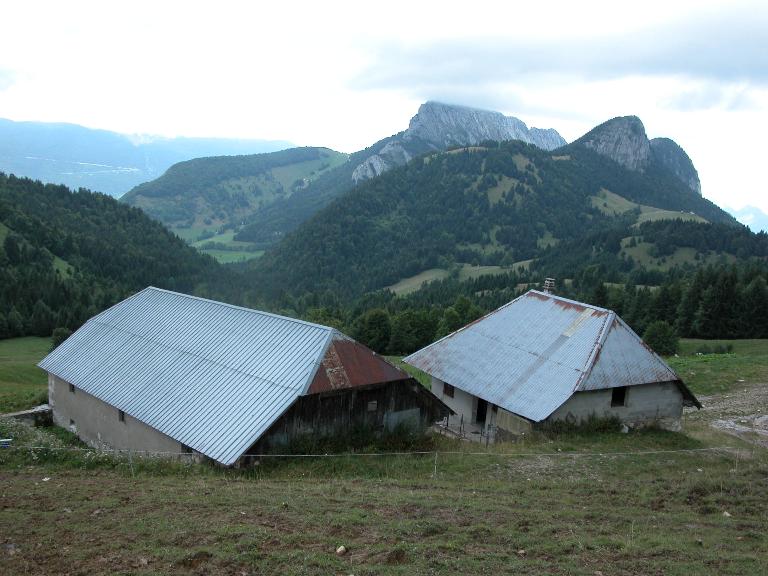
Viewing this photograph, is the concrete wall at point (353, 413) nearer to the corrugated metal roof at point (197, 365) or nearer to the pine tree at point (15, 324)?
the corrugated metal roof at point (197, 365)

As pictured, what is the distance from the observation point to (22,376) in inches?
1828

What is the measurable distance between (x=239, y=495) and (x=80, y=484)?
468cm

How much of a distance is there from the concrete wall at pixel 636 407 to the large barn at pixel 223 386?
5713 mm

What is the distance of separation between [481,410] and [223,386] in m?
12.6

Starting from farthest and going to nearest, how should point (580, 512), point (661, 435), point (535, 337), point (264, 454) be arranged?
point (535, 337), point (661, 435), point (264, 454), point (580, 512)

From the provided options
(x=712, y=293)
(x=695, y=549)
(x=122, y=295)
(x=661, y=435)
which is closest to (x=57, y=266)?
(x=122, y=295)

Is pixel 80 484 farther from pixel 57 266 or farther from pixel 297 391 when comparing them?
pixel 57 266

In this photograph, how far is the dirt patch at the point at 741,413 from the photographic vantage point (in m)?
26.6

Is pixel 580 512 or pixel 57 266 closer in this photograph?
pixel 580 512

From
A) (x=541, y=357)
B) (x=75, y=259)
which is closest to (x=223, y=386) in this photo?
(x=541, y=357)

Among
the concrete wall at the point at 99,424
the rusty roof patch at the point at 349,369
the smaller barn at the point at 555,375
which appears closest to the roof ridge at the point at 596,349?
the smaller barn at the point at 555,375

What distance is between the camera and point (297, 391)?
2034 cm

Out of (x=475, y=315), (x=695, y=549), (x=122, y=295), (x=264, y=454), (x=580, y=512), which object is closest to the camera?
(x=695, y=549)

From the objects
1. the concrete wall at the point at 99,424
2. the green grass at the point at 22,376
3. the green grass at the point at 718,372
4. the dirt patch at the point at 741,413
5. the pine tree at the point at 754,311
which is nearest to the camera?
the concrete wall at the point at 99,424
